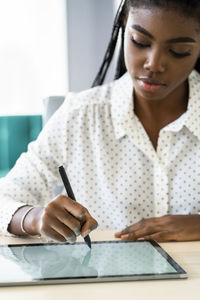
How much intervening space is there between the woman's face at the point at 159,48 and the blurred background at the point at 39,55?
155 cm

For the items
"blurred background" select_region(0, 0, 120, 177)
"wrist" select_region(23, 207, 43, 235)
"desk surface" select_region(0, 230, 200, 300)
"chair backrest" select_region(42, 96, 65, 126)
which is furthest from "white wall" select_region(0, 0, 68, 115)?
"desk surface" select_region(0, 230, 200, 300)

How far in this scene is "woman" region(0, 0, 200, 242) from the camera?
46.1 inches

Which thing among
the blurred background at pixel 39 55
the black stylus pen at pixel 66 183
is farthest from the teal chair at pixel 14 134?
the black stylus pen at pixel 66 183

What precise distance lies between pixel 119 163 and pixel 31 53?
162 centimetres

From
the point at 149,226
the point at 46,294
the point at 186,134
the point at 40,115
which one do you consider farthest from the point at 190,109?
the point at 40,115

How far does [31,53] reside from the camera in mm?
2814

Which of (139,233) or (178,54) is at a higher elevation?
(178,54)

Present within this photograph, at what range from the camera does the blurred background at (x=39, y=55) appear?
2.76 m

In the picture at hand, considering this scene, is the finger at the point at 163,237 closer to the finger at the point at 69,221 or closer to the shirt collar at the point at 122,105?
the finger at the point at 69,221

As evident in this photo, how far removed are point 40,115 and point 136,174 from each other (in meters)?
1.54

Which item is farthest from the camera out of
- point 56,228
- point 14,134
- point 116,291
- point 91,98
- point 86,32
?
point 86,32

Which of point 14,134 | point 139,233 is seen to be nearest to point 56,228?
point 139,233

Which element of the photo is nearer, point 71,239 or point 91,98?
point 71,239

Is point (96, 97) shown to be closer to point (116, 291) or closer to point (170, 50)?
point (170, 50)
